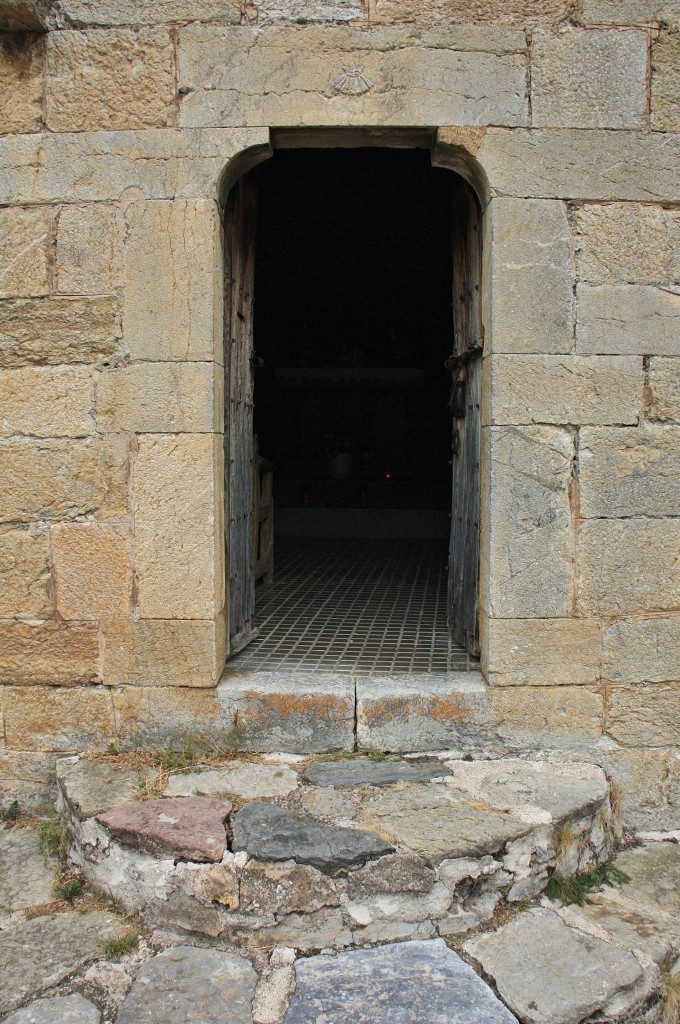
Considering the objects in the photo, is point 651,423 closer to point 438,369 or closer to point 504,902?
point 504,902

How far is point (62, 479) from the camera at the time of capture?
3.17m

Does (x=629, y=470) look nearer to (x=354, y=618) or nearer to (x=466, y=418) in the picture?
(x=466, y=418)

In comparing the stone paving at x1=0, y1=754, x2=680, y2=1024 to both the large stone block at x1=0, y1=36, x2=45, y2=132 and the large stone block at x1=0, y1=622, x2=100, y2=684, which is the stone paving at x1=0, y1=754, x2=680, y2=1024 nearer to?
the large stone block at x1=0, y1=622, x2=100, y2=684

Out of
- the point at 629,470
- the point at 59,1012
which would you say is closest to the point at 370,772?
the point at 59,1012

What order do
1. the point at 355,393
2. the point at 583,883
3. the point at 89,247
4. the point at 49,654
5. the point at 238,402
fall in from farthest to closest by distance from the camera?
the point at 355,393 → the point at 238,402 → the point at 49,654 → the point at 89,247 → the point at 583,883

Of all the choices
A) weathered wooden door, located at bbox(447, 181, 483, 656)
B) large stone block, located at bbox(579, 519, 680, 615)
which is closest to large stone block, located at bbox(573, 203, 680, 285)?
weathered wooden door, located at bbox(447, 181, 483, 656)

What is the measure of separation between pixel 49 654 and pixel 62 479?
2.54ft

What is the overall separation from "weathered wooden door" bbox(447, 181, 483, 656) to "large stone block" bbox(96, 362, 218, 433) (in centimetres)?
127

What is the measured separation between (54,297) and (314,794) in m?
2.33

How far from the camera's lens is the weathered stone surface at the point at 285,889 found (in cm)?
245

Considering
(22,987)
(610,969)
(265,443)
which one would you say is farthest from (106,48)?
(265,443)

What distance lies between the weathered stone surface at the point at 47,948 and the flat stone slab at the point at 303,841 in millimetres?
527

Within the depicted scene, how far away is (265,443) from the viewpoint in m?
11.1

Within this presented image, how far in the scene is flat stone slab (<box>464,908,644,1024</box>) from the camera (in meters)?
2.16
